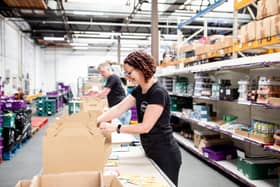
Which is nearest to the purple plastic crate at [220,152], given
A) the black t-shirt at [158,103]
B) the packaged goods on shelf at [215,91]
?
the packaged goods on shelf at [215,91]

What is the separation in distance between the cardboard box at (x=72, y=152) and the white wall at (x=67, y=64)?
58.0 feet

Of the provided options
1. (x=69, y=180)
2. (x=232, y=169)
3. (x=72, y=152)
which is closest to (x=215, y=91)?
(x=232, y=169)

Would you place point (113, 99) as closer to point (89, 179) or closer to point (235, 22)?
point (235, 22)

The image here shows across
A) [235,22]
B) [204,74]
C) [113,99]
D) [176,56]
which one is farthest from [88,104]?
[176,56]

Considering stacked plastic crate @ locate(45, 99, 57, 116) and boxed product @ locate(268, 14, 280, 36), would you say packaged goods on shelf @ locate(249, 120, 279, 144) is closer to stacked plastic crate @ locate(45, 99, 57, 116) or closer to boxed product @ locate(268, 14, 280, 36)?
boxed product @ locate(268, 14, 280, 36)

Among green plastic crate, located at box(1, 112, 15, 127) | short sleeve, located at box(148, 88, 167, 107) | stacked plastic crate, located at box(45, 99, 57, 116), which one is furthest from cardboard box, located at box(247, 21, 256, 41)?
stacked plastic crate, located at box(45, 99, 57, 116)

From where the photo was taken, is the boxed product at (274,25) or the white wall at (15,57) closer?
the boxed product at (274,25)

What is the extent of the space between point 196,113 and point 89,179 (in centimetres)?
417

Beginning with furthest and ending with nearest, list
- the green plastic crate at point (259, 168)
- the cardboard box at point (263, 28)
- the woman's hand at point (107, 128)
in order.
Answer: the green plastic crate at point (259, 168)
the cardboard box at point (263, 28)
the woman's hand at point (107, 128)

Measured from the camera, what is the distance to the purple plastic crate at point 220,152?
14.8ft

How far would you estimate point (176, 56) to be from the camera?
754 cm

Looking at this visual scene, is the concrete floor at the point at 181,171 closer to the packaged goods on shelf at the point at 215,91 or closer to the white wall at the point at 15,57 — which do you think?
the packaged goods on shelf at the point at 215,91

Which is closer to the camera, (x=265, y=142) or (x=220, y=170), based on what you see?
(x=265, y=142)

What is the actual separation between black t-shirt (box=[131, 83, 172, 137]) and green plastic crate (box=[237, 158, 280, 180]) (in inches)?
82.8
